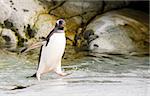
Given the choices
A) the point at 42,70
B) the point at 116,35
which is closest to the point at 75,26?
the point at 116,35

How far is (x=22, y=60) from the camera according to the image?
20.8 feet

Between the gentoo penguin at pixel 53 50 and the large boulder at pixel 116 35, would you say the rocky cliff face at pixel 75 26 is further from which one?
→ the gentoo penguin at pixel 53 50

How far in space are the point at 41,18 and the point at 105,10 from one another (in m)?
1.48

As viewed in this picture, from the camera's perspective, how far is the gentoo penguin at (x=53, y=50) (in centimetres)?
527

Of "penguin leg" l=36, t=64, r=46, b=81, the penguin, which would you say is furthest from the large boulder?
"penguin leg" l=36, t=64, r=46, b=81

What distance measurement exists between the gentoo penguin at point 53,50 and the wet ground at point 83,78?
0.31 feet

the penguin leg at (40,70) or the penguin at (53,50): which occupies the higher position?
the penguin at (53,50)

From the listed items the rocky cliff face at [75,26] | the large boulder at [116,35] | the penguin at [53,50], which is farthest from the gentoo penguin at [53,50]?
the large boulder at [116,35]

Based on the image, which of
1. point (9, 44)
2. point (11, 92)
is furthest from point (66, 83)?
point (9, 44)

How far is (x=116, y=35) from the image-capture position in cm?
801

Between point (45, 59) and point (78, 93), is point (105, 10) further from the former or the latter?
point (78, 93)

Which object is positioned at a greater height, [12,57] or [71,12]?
[71,12]

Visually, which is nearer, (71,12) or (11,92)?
(11,92)

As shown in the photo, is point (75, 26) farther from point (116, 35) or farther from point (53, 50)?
point (53, 50)
